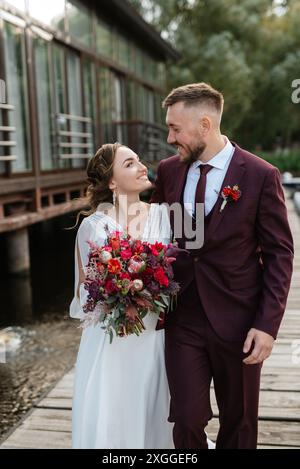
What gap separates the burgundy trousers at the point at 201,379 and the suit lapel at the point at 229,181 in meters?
0.30

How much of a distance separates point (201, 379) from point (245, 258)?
2.04ft

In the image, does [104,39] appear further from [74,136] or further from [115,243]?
[115,243]

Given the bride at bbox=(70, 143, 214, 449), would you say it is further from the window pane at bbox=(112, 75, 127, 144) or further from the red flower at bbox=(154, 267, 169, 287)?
the window pane at bbox=(112, 75, 127, 144)

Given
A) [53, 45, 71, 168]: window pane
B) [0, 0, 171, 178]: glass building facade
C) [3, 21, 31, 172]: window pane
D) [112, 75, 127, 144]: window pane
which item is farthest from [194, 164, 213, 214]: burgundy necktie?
[112, 75, 127, 144]: window pane

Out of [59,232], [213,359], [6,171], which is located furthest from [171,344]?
[59,232]

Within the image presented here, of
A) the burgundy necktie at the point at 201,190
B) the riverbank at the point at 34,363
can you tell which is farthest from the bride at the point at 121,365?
the riverbank at the point at 34,363

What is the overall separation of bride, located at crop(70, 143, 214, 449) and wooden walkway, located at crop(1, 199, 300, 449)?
2.44 feet

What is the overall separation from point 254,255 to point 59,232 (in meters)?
14.2

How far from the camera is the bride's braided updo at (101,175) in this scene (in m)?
3.22

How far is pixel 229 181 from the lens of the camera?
9.27ft

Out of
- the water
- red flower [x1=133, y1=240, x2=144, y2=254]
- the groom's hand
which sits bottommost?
the water

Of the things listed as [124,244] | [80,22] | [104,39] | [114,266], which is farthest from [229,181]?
[104,39]

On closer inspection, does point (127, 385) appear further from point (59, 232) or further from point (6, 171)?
point (59, 232)

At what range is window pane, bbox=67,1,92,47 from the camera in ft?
44.1
